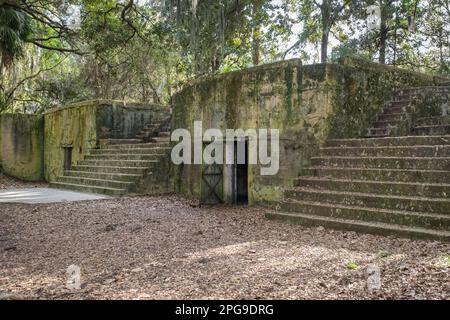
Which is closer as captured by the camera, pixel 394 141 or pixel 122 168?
pixel 394 141

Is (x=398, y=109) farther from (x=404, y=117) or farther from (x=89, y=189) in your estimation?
(x=89, y=189)

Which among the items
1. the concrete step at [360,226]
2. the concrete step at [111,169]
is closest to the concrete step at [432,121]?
the concrete step at [360,226]

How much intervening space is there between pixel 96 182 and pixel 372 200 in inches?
337

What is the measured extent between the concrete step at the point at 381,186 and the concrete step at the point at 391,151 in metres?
0.78

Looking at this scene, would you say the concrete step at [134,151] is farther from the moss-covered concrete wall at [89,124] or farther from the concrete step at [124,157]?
the moss-covered concrete wall at [89,124]

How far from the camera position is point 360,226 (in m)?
6.29

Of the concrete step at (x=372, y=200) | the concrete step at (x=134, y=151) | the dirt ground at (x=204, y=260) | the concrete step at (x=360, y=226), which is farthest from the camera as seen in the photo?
the concrete step at (x=134, y=151)

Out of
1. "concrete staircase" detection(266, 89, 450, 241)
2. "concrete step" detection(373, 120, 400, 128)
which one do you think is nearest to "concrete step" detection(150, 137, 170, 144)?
"concrete staircase" detection(266, 89, 450, 241)

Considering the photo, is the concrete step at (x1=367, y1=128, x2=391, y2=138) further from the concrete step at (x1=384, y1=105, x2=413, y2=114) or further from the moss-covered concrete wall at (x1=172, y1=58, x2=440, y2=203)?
the concrete step at (x1=384, y1=105, x2=413, y2=114)

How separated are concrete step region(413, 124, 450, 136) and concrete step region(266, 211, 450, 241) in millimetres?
3348

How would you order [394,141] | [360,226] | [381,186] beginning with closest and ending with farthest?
[360,226] → [381,186] → [394,141]

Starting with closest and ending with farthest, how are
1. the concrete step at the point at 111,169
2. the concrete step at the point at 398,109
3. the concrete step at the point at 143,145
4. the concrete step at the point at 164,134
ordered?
1. the concrete step at the point at 398,109
2. the concrete step at the point at 111,169
3. the concrete step at the point at 143,145
4. the concrete step at the point at 164,134

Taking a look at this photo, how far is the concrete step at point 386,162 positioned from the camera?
6703 mm

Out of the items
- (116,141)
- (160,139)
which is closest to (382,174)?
(160,139)
